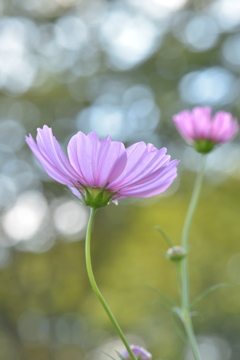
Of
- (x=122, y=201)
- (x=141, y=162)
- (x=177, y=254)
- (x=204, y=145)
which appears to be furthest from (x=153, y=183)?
(x=122, y=201)

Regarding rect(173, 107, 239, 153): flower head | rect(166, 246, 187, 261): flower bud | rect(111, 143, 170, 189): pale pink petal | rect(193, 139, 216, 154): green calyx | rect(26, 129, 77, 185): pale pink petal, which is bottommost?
rect(166, 246, 187, 261): flower bud

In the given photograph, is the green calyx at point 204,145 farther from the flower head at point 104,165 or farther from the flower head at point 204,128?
the flower head at point 104,165

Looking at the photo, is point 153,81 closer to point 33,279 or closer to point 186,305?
point 33,279

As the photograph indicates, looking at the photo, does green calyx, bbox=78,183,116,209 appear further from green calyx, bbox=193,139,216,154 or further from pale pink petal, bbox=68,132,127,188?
green calyx, bbox=193,139,216,154

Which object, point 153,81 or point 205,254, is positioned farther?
point 153,81

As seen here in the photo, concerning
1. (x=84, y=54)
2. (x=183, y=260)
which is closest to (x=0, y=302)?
(x=84, y=54)

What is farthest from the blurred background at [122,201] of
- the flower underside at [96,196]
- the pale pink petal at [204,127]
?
the flower underside at [96,196]

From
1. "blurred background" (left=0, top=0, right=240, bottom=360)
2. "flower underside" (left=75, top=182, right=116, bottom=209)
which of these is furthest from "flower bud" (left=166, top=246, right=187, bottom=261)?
"blurred background" (left=0, top=0, right=240, bottom=360)
